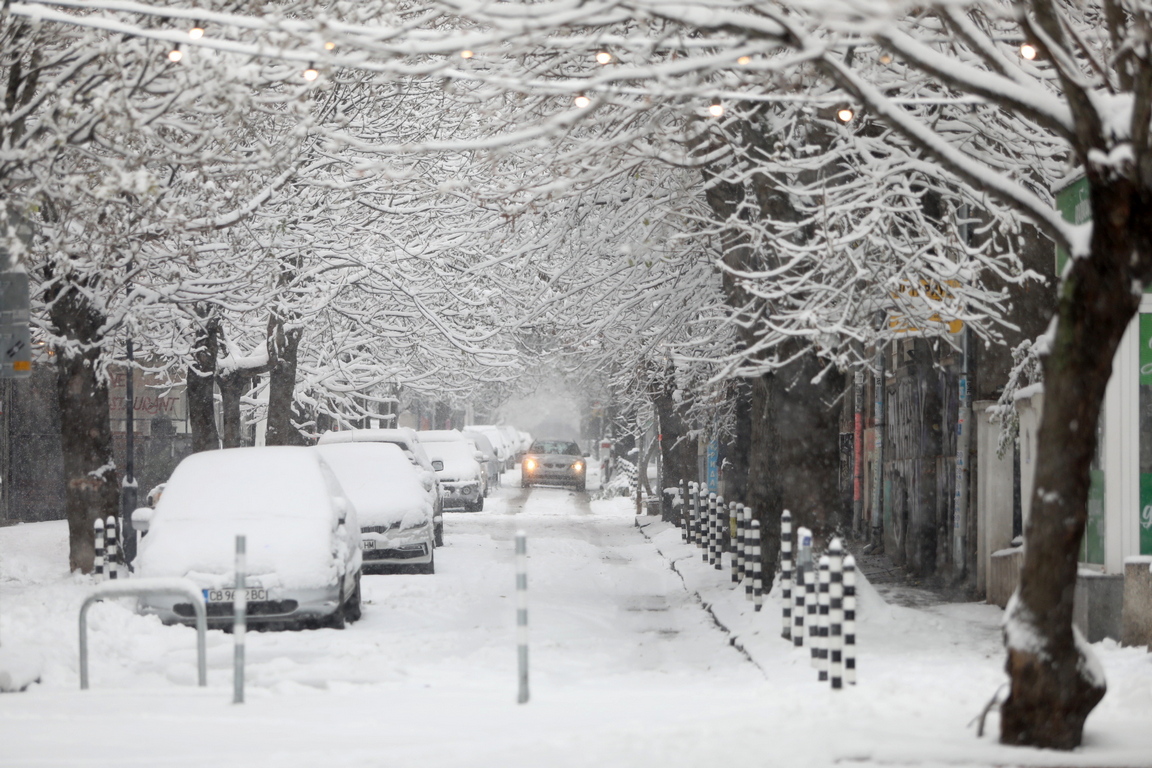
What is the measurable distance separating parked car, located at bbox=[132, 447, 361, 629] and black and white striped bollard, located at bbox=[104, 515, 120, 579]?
8.81 feet

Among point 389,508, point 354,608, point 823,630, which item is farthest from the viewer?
point 389,508

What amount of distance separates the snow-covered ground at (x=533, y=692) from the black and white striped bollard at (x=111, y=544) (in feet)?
1.62

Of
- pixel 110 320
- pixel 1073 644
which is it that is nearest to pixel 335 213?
pixel 110 320

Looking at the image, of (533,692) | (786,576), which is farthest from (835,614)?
(786,576)

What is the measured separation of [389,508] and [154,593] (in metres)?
8.92

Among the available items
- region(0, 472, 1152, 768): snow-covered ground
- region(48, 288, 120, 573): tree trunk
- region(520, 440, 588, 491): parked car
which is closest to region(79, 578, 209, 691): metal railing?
region(0, 472, 1152, 768): snow-covered ground

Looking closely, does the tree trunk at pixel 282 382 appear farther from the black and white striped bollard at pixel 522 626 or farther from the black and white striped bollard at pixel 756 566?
the black and white striped bollard at pixel 522 626

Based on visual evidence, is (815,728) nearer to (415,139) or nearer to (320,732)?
(320,732)

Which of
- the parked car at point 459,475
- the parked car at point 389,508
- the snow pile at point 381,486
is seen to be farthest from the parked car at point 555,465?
the parked car at point 389,508

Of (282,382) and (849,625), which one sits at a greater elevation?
(282,382)

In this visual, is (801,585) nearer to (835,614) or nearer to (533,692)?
(835,614)

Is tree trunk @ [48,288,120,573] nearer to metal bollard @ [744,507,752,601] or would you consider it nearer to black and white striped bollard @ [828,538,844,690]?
metal bollard @ [744,507,752,601]

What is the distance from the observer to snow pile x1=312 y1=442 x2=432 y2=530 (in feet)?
59.5

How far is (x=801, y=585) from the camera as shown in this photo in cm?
1152
